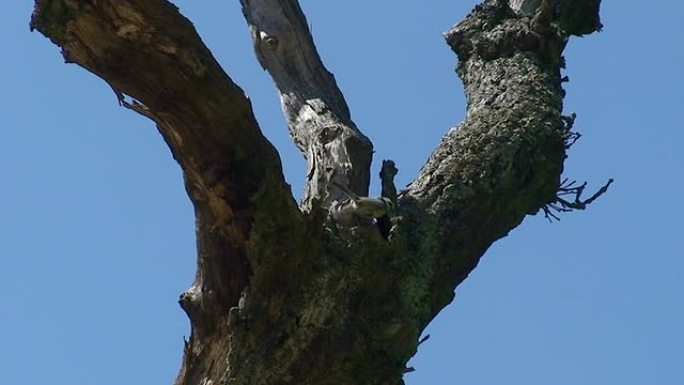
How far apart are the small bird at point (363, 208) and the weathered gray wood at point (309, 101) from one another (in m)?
0.37

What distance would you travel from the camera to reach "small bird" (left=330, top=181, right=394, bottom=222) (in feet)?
15.0

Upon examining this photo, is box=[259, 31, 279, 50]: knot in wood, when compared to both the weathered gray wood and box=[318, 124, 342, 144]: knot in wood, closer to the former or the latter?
the weathered gray wood

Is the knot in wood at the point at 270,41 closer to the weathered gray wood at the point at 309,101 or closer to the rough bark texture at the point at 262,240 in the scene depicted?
the weathered gray wood at the point at 309,101

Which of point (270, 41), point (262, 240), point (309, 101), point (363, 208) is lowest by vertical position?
point (262, 240)

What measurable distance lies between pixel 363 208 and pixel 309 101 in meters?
1.26

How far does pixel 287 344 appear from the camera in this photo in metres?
4.12

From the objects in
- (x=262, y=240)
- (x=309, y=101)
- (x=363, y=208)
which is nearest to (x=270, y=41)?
(x=309, y=101)

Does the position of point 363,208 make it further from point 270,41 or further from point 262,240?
point 270,41

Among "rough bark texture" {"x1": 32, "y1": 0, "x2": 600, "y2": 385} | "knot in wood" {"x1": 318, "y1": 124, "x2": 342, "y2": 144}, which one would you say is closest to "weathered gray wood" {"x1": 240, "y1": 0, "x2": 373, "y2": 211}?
"knot in wood" {"x1": 318, "y1": 124, "x2": 342, "y2": 144}

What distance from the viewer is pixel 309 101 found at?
18.7 feet

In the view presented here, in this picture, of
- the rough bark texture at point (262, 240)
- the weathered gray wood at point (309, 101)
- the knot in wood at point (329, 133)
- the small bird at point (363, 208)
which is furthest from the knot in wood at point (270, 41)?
the small bird at point (363, 208)

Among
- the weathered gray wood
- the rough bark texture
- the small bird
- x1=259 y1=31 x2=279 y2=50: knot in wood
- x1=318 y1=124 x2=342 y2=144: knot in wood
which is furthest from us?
x1=259 y1=31 x2=279 y2=50: knot in wood

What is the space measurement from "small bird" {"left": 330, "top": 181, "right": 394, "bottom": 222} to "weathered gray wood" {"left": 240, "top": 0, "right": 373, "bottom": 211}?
0.37 m

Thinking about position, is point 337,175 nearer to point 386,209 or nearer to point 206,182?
point 386,209
